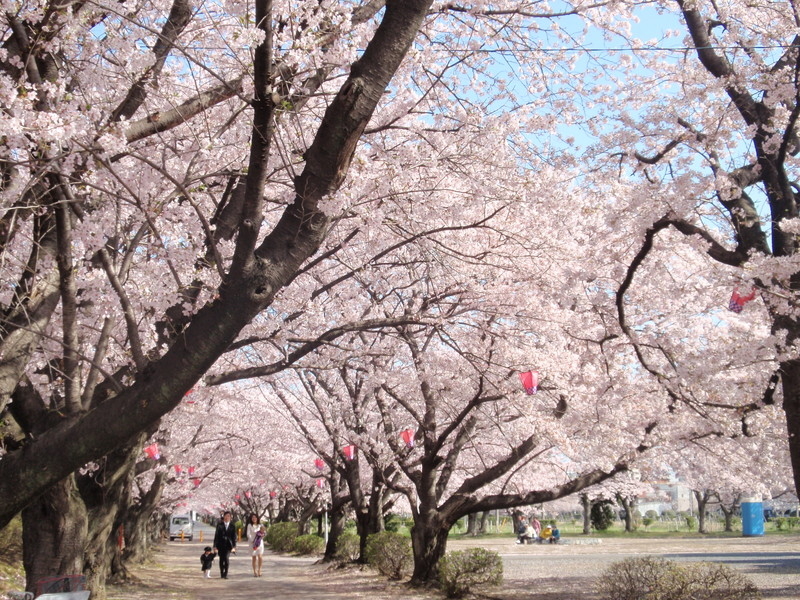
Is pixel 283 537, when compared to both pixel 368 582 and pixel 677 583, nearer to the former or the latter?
pixel 368 582

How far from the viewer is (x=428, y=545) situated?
508 inches

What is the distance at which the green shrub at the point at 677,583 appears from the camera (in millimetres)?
8680

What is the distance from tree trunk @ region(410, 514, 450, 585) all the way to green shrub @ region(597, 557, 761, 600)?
3553mm

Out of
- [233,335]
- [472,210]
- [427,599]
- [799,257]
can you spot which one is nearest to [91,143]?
[233,335]

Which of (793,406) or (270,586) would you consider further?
(270,586)

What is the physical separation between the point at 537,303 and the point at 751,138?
3477 mm

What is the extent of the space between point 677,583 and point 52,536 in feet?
23.5

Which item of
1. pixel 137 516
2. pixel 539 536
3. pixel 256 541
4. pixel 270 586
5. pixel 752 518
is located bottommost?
pixel 539 536

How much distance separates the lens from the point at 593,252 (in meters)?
A: 8.61

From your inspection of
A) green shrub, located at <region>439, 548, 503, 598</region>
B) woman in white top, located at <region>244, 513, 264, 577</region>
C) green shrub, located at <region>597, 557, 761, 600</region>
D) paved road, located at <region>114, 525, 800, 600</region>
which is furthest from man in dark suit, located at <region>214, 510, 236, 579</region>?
green shrub, located at <region>597, 557, 761, 600</region>

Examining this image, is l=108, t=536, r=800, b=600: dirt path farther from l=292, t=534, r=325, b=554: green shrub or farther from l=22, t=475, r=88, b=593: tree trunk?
l=22, t=475, r=88, b=593: tree trunk

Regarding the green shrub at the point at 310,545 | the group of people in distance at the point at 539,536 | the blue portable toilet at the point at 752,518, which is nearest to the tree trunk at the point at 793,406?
the green shrub at the point at 310,545

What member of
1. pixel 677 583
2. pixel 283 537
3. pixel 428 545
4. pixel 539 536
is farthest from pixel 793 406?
pixel 539 536

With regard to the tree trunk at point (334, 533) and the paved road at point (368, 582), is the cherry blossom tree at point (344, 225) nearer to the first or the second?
the paved road at point (368, 582)
